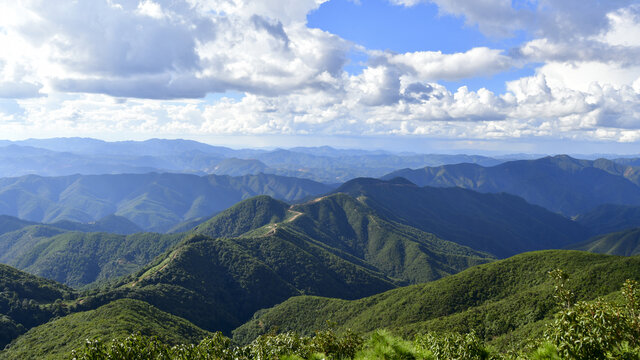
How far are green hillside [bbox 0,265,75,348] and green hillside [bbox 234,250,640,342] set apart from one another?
264ft

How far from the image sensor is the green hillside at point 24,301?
4451 inches

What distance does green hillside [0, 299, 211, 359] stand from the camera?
91.6 meters

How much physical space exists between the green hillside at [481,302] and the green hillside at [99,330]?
36744mm

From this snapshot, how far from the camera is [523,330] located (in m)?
86.0

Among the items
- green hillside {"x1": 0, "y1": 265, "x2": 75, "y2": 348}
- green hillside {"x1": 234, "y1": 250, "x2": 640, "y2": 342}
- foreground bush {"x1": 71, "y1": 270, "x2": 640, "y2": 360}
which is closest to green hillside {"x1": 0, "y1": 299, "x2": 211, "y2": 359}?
green hillside {"x1": 0, "y1": 265, "x2": 75, "y2": 348}

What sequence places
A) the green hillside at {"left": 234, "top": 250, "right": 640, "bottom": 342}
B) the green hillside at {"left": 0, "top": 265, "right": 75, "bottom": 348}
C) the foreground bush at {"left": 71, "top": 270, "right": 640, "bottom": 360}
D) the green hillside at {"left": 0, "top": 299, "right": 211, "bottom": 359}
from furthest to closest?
the green hillside at {"left": 0, "top": 265, "right": 75, "bottom": 348} < the green hillside at {"left": 234, "top": 250, "right": 640, "bottom": 342} < the green hillside at {"left": 0, "top": 299, "right": 211, "bottom": 359} < the foreground bush at {"left": 71, "top": 270, "right": 640, "bottom": 360}

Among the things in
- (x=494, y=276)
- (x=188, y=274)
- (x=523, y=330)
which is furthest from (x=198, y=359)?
(x=188, y=274)

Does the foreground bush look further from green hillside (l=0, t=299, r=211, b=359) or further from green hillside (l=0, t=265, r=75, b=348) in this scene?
green hillside (l=0, t=265, r=75, b=348)

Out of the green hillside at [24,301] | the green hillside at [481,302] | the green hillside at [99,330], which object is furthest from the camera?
the green hillside at [24,301]

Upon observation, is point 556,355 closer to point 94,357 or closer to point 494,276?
point 94,357

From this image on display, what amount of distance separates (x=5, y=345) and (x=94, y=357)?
132 metres

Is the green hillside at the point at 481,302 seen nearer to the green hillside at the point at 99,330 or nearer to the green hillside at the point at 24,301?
the green hillside at the point at 99,330

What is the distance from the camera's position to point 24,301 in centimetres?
12912

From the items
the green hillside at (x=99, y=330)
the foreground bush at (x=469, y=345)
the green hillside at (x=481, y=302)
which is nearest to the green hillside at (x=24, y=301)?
the green hillside at (x=99, y=330)
